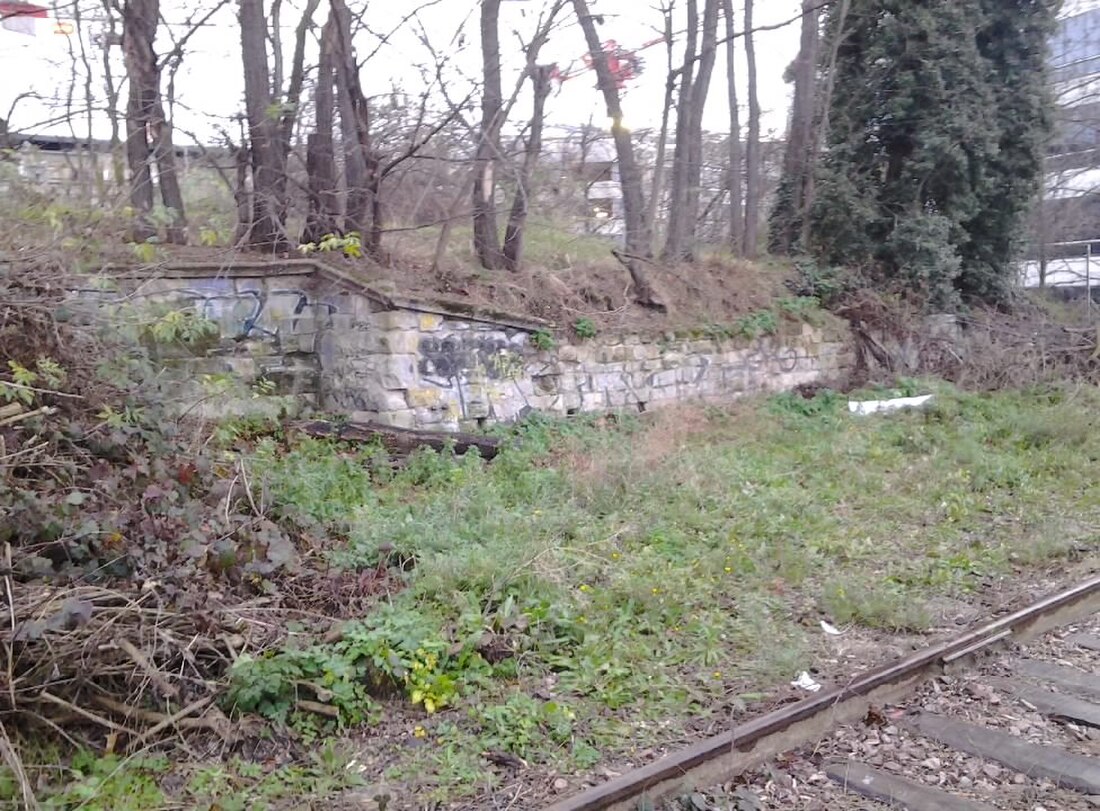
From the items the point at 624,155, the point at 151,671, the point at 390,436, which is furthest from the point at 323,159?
the point at 151,671

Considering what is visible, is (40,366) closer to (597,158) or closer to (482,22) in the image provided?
(482,22)

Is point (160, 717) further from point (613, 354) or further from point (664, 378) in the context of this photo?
point (664, 378)

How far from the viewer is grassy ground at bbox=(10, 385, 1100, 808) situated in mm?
4773

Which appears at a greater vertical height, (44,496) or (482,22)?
(482,22)

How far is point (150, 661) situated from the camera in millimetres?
4625

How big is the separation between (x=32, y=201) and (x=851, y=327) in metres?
13.4

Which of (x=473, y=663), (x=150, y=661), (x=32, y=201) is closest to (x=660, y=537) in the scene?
(x=473, y=663)

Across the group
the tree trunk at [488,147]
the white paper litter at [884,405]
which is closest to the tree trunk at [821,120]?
the white paper litter at [884,405]

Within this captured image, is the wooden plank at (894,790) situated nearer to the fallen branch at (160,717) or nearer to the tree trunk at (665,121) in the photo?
the fallen branch at (160,717)

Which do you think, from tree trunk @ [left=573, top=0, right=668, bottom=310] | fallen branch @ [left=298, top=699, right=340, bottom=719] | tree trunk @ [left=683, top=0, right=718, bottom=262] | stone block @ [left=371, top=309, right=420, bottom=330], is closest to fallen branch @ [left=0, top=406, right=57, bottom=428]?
fallen branch @ [left=298, top=699, right=340, bottom=719]

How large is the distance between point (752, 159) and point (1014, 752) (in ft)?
53.0

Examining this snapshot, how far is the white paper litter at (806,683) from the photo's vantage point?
17.5 ft

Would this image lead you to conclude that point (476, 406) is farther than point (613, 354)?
No

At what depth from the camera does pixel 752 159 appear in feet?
63.0
